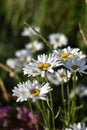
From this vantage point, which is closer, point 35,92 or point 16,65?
point 35,92

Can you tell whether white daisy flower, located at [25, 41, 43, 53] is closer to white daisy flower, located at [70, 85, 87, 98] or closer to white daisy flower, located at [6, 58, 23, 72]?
white daisy flower, located at [6, 58, 23, 72]

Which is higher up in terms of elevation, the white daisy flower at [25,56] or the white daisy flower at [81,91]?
the white daisy flower at [25,56]

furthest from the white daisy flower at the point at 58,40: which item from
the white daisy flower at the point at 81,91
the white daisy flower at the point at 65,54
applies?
the white daisy flower at the point at 65,54

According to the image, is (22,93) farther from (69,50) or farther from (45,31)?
(45,31)

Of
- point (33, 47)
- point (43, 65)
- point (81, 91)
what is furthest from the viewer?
point (33, 47)

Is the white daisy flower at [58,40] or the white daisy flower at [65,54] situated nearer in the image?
the white daisy flower at [65,54]

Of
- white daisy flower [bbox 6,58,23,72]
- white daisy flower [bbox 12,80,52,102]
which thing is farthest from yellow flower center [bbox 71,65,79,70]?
white daisy flower [bbox 6,58,23,72]

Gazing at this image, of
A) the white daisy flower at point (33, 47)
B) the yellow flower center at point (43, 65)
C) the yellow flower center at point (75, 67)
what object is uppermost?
the white daisy flower at point (33, 47)

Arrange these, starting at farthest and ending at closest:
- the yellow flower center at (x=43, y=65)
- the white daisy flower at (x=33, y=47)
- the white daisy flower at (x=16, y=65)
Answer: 1. the white daisy flower at (x=33, y=47)
2. the white daisy flower at (x=16, y=65)
3. the yellow flower center at (x=43, y=65)

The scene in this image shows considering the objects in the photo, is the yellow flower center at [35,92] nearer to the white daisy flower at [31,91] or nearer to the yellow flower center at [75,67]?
the white daisy flower at [31,91]

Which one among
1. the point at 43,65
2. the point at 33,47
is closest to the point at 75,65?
the point at 43,65

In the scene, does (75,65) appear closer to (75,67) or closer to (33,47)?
(75,67)
